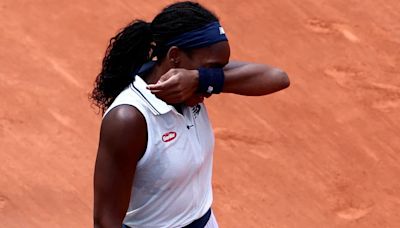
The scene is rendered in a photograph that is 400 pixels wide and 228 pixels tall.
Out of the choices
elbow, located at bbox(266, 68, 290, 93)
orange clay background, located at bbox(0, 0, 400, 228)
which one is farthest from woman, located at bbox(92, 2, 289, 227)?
orange clay background, located at bbox(0, 0, 400, 228)

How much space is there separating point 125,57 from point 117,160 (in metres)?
0.45

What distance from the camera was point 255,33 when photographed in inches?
307

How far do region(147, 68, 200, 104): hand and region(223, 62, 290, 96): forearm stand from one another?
0.22m

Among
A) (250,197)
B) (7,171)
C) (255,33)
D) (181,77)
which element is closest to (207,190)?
(181,77)

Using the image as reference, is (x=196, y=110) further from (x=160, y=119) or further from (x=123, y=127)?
(x=123, y=127)

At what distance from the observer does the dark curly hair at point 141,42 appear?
2.89 m

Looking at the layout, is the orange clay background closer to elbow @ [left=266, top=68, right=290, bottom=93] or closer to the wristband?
elbow @ [left=266, top=68, right=290, bottom=93]

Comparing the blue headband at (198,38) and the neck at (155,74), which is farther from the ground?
the blue headband at (198,38)

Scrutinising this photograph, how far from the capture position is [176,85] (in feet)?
9.18

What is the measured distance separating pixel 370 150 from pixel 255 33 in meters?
1.73

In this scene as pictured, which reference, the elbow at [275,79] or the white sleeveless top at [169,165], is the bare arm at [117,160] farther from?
the elbow at [275,79]

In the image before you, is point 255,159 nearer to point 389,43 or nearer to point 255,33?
point 255,33

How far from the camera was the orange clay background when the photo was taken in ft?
20.1

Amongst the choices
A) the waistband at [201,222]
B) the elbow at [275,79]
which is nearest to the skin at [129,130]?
the waistband at [201,222]
